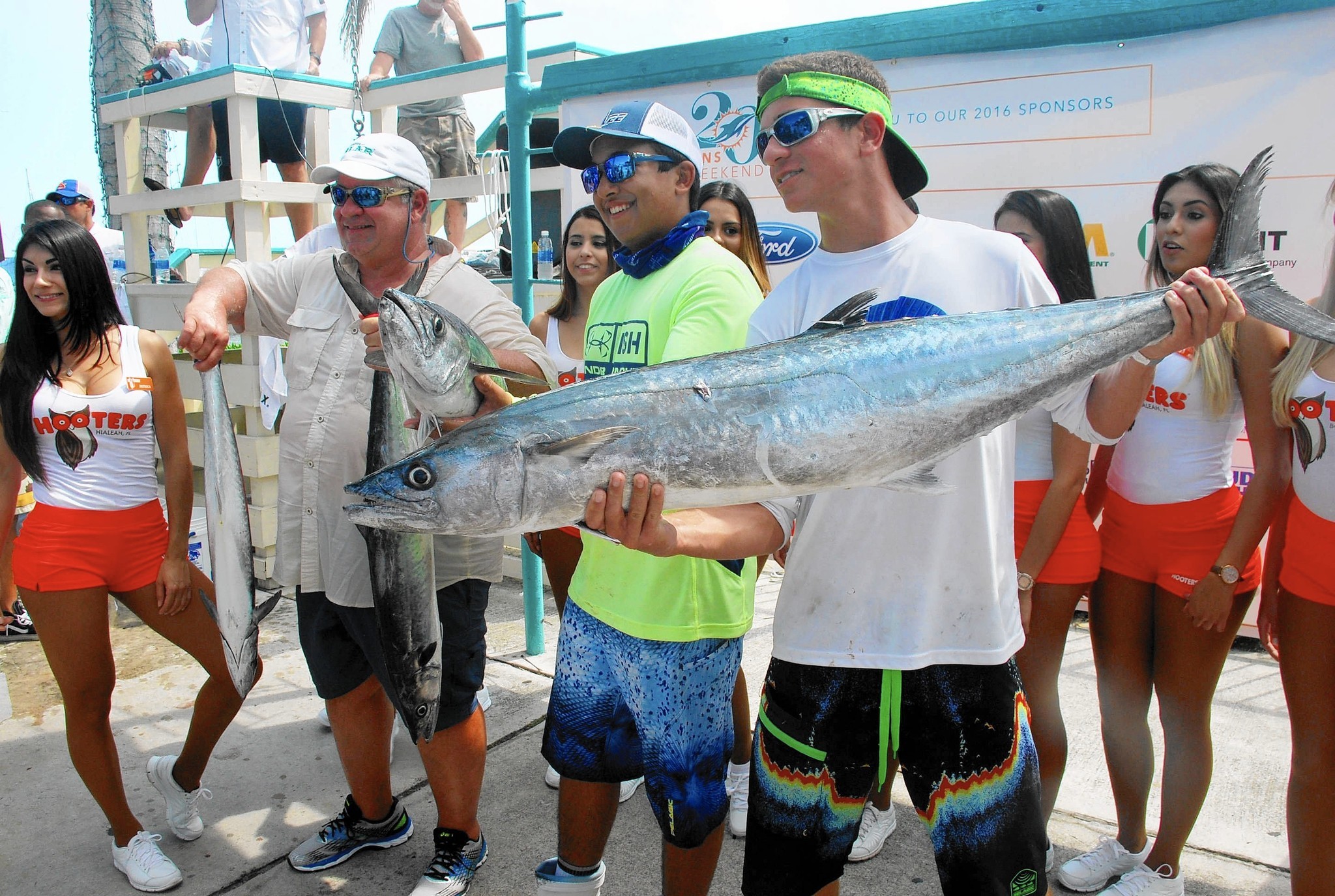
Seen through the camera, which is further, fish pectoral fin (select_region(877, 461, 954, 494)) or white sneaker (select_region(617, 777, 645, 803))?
white sneaker (select_region(617, 777, 645, 803))

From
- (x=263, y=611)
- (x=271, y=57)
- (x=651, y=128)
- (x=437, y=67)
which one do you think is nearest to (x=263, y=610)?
(x=263, y=611)

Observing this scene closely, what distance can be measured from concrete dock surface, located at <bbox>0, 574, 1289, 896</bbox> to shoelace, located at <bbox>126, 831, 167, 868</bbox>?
3.9 inches

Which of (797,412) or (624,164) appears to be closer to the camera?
(797,412)

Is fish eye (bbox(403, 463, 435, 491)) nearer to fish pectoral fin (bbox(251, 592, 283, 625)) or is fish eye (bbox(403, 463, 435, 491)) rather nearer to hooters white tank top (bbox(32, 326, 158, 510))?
fish pectoral fin (bbox(251, 592, 283, 625))

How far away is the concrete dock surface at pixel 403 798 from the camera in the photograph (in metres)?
2.86

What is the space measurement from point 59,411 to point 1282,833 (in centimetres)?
434

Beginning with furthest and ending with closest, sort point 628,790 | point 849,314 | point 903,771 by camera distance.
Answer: point 628,790
point 903,771
point 849,314

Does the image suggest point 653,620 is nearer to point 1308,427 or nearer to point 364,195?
point 364,195

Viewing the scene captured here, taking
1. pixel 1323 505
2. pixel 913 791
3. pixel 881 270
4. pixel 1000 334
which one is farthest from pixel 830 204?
pixel 1323 505

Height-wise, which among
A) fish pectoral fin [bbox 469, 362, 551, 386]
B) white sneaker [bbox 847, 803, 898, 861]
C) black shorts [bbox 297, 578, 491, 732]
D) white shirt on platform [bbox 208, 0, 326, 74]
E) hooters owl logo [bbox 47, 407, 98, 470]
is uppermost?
white shirt on platform [bbox 208, 0, 326, 74]

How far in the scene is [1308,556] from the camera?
221 centimetres

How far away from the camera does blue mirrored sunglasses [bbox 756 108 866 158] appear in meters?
1.80

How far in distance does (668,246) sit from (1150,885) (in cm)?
231

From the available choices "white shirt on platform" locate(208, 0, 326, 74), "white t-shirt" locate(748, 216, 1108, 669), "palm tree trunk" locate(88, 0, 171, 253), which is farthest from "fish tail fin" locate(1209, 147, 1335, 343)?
"palm tree trunk" locate(88, 0, 171, 253)
